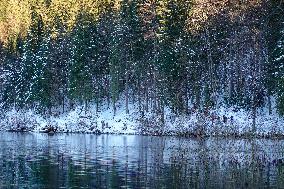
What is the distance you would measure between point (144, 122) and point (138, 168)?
32297mm

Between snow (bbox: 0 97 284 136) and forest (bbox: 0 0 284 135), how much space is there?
3.63 ft

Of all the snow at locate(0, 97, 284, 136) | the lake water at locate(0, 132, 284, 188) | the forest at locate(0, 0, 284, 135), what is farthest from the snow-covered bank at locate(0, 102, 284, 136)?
the lake water at locate(0, 132, 284, 188)

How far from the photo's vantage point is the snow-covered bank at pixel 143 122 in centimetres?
5246

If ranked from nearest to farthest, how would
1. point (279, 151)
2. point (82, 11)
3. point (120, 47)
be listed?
point (279, 151), point (120, 47), point (82, 11)

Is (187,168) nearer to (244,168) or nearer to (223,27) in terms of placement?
(244,168)

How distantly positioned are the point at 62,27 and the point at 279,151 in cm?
5617

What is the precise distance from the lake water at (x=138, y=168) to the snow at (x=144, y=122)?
1076cm

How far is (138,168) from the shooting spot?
1165 inches

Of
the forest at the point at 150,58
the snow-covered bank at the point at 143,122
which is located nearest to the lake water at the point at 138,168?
the snow-covered bank at the point at 143,122

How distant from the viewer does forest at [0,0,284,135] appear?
56.5 meters

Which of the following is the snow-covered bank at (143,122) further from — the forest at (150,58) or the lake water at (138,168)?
the lake water at (138,168)

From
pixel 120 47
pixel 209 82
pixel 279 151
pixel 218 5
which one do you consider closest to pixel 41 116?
pixel 120 47

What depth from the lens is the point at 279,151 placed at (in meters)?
35.4

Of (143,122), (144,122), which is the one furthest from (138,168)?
(143,122)
